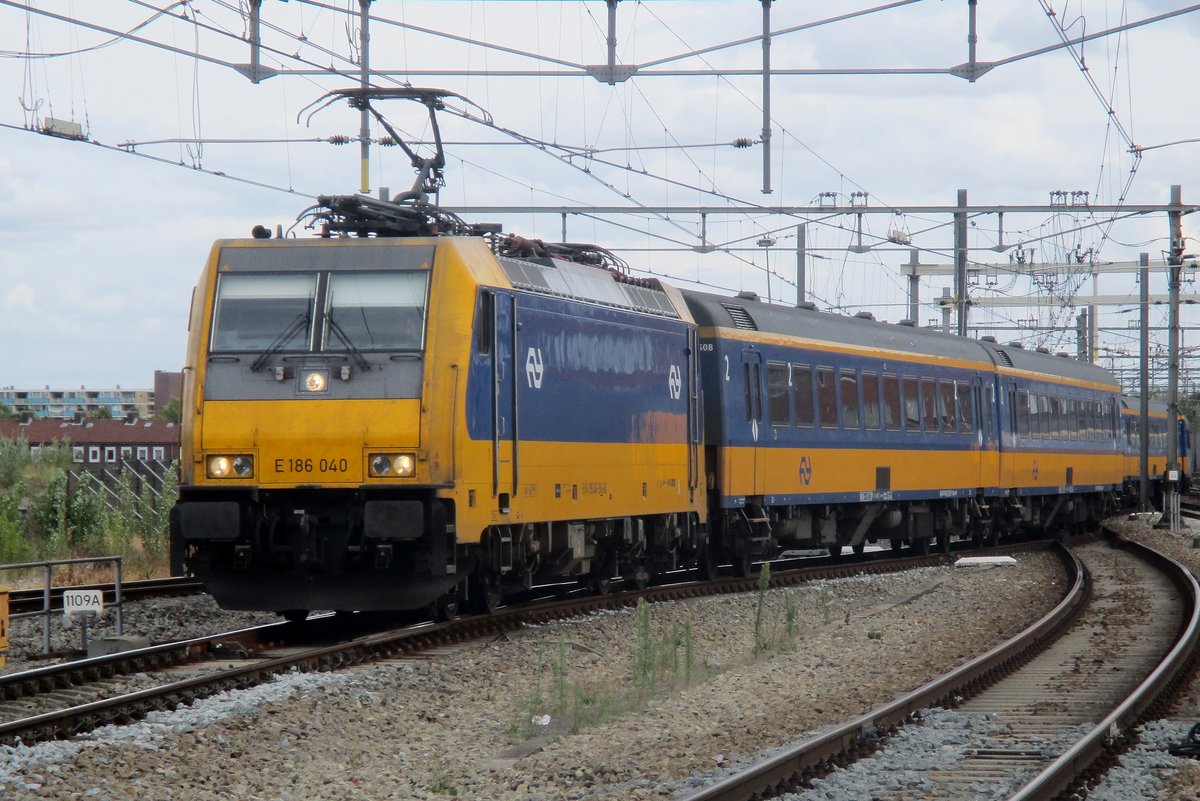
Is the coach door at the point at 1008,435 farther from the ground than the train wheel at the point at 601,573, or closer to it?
farther from the ground

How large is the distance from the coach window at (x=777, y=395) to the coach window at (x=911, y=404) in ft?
13.5

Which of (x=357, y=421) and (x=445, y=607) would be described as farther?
(x=445, y=607)

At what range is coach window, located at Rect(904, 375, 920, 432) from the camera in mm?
25234

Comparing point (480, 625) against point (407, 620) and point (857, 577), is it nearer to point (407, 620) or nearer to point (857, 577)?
point (407, 620)

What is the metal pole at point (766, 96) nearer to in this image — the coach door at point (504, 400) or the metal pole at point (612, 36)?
the metal pole at point (612, 36)

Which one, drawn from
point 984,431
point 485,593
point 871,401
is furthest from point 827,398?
point 485,593

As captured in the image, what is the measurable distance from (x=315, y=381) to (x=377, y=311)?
31.3 inches

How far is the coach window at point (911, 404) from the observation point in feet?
82.8

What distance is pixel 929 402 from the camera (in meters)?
26.1

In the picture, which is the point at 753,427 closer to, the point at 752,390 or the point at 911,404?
the point at 752,390

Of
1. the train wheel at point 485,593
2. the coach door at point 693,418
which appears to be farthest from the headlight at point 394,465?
the coach door at point 693,418

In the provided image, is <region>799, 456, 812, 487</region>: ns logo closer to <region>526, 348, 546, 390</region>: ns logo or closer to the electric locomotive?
<region>526, 348, 546, 390</region>: ns logo

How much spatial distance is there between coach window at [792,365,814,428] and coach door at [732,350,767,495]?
1.20 m

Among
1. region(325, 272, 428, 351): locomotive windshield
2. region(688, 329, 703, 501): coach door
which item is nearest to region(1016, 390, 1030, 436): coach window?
region(688, 329, 703, 501): coach door
